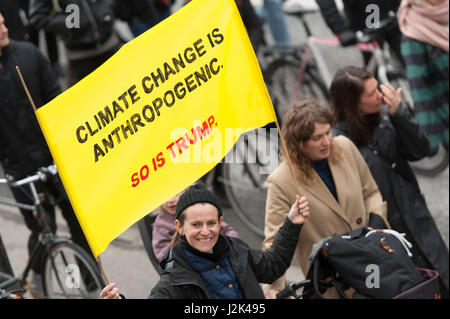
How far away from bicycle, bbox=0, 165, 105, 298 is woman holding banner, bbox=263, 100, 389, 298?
1.58 metres

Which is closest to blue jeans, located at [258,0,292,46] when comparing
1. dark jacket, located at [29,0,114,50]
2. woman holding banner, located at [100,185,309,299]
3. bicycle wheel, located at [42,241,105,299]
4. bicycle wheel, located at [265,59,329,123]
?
bicycle wheel, located at [265,59,329,123]

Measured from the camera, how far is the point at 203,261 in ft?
13.0

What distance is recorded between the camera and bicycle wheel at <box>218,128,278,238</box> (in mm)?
7023

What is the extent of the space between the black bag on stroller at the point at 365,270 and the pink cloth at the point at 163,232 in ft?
2.85

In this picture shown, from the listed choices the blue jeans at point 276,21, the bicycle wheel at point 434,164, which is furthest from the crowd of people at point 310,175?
the blue jeans at point 276,21

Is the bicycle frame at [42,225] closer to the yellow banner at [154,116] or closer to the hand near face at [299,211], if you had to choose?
the yellow banner at [154,116]

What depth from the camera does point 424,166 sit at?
749cm

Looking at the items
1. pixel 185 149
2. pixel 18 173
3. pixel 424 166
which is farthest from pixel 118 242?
pixel 185 149

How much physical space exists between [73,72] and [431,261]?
424 centimetres

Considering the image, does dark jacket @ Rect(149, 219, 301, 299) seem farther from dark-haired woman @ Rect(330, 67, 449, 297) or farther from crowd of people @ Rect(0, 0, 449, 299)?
dark-haired woman @ Rect(330, 67, 449, 297)

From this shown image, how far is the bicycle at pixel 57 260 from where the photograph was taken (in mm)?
5766

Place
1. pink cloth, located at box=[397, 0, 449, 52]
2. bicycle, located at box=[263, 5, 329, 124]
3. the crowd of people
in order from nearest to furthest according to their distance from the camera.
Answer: the crowd of people → pink cloth, located at box=[397, 0, 449, 52] → bicycle, located at box=[263, 5, 329, 124]

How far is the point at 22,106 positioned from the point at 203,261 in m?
2.55

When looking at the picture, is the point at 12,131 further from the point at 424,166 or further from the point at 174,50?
the point at 424,166
